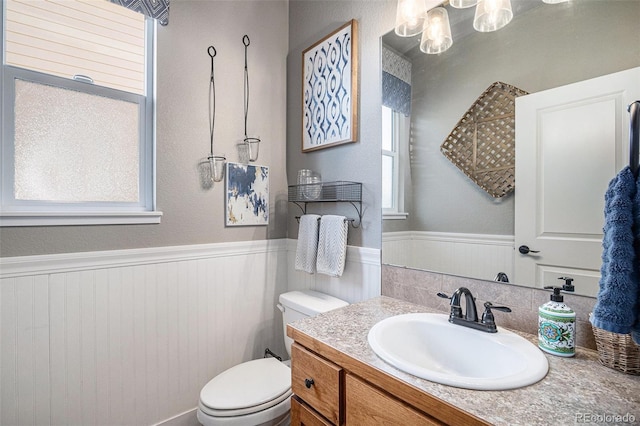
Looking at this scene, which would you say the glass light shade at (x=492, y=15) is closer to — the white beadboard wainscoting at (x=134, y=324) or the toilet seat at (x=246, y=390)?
the white beadboard wainscoting at (x=134, y=324)

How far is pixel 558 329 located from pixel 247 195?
1.56 metres

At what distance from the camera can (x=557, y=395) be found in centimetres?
64

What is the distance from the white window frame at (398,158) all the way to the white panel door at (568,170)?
469mm

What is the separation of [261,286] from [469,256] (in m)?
1.27

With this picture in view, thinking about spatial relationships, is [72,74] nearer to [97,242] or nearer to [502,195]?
[97,242]

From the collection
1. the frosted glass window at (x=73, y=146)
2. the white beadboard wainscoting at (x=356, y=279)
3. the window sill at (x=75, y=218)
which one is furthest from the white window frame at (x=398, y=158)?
the frosted glass window at (x=73, y=146)

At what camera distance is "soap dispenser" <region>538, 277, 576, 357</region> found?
2.61ft

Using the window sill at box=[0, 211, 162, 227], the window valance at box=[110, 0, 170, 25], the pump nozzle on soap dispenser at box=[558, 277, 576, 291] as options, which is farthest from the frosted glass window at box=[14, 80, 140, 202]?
the pump nozzle on soap dispenser at box=[558, 277, 576, 291]

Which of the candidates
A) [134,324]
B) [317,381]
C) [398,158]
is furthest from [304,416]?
[398,158]

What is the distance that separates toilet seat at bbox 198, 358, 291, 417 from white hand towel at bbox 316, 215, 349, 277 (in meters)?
0.55

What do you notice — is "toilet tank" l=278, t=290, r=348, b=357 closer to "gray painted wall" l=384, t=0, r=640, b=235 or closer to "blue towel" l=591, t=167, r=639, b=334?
"gray painted wall" l=384, t=0, r=640, b=235

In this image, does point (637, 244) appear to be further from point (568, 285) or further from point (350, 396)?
point (350, 396)

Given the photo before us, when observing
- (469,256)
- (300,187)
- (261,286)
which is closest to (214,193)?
(300,187)
